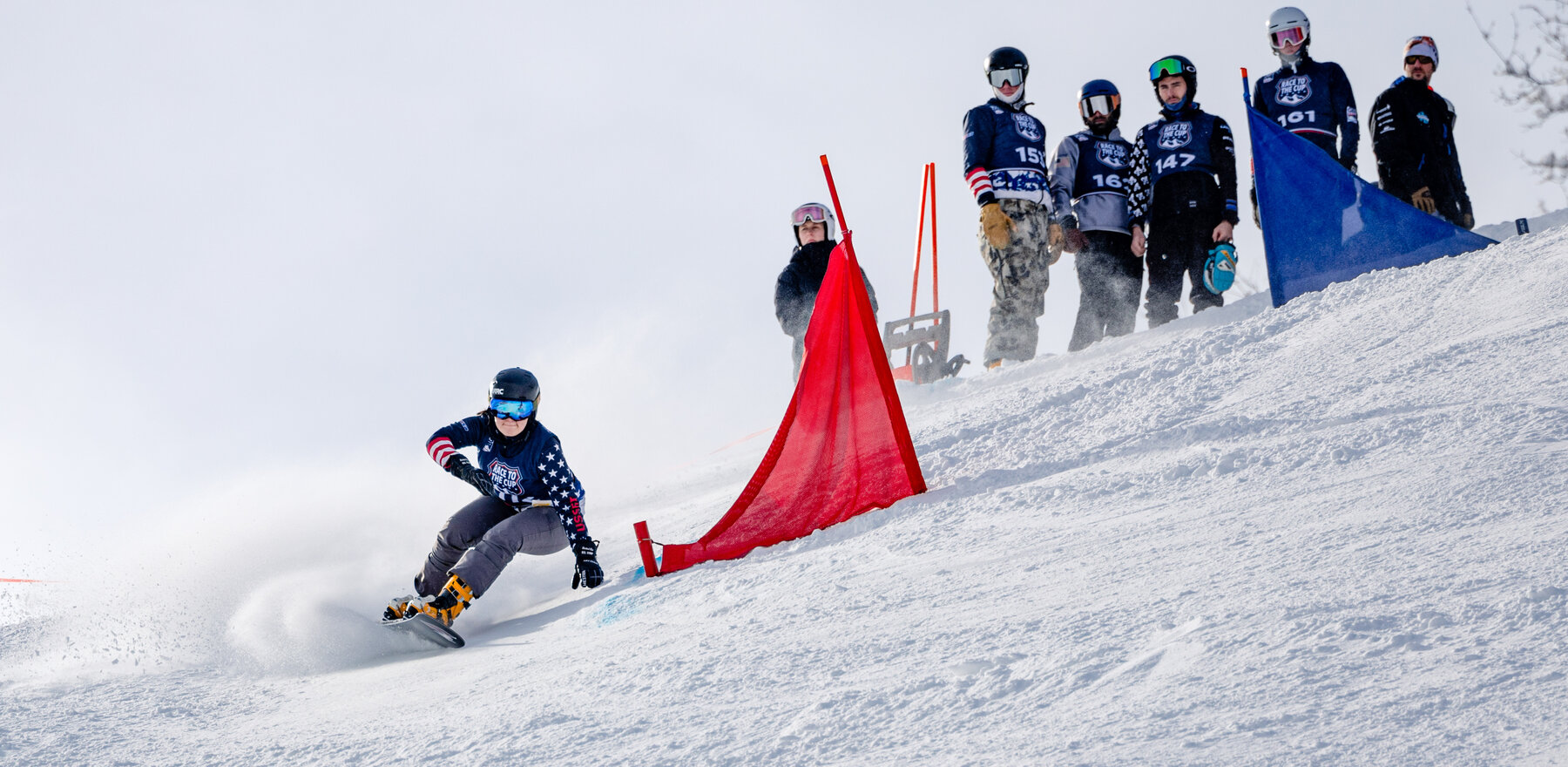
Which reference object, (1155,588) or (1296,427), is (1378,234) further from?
(1155,588)

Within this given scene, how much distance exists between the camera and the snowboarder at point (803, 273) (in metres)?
7.38

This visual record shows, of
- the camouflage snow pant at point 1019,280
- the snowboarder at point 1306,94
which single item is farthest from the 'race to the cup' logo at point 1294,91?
the camouflage snow pant at point 1019,280

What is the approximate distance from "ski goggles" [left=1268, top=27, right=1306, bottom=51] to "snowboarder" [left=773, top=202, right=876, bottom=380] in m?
2.67

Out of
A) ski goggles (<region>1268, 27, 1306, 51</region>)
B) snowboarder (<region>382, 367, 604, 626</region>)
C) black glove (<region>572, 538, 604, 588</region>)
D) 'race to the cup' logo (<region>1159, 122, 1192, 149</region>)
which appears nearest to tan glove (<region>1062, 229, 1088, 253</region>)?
'race to the cup' logo (<region>1159, 122, 1192, 149</region>)

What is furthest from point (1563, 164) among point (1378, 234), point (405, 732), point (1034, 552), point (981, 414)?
point (405, 732)

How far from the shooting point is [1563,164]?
21.6 metres

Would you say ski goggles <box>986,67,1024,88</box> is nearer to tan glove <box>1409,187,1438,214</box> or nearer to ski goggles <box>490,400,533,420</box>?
tan glove <box>1409,187,1438,214</box>

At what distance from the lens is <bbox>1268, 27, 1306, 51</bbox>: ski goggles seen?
6.80 metres

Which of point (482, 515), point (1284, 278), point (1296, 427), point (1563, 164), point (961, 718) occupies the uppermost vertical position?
point (1563, 164)

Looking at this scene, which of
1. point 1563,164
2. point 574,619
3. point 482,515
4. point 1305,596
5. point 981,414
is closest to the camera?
point 1305,596

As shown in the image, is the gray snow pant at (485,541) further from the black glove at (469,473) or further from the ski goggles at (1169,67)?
the ski goggles at (1169,67)

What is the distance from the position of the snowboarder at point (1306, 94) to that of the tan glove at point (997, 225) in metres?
1.36

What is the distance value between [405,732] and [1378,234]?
5.39m

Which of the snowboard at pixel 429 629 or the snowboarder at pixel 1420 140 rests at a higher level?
the snowboarder at pixel 1420 140
